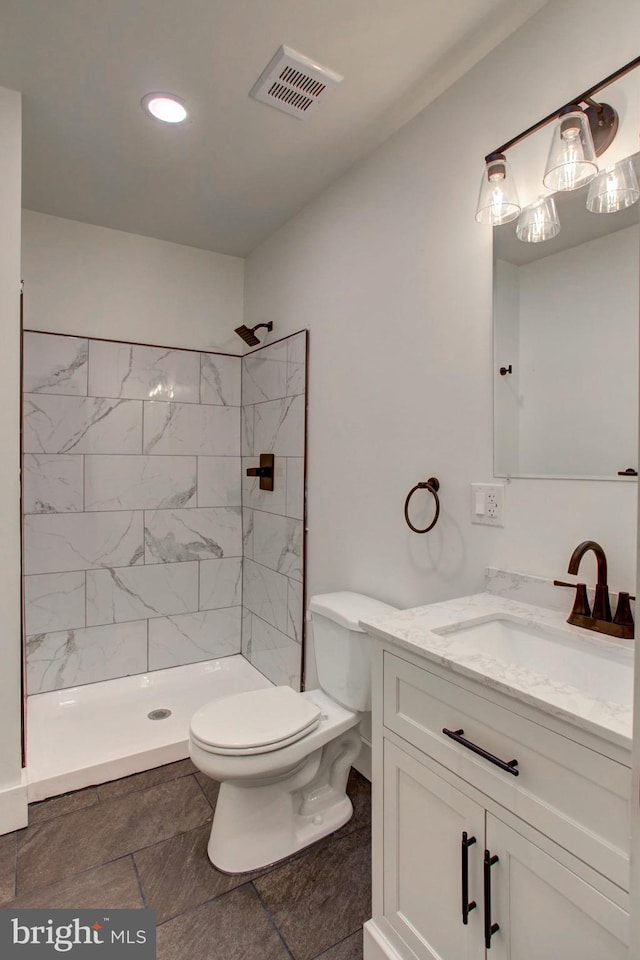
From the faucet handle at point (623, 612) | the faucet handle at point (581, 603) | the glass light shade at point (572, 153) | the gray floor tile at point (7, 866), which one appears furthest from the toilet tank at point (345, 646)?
the glass light shade at point (572, 153)

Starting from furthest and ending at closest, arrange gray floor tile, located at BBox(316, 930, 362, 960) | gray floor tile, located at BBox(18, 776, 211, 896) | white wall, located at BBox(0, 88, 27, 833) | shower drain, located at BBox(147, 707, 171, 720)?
1. shower drain, located at BBox(147, 707, 171, 720)
2. white wall, located at BBox(0, 88, 27, 833)
3. gray floor tile, located at BBox(18, 776, 211, 896)
4. gray floor tile, located at BBox(316, 930, 362, 960)

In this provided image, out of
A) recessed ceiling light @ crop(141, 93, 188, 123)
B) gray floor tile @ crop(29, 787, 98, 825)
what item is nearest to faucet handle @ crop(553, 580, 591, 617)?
gray floor tile @ crop(29, 787, 98, 825)

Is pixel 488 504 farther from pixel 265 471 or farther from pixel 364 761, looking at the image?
pixel 265 471

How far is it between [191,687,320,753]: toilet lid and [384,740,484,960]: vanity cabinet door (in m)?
0.49

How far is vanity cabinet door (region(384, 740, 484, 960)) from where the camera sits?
103 centimetres

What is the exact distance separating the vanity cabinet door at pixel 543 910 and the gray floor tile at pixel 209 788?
133 cm

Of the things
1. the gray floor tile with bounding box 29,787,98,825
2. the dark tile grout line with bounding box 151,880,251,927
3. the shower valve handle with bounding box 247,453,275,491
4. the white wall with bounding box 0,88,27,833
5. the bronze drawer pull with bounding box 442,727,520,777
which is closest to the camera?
the bronze drawer pull with bounding box 442,727,520,777

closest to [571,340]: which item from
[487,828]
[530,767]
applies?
[530,767]

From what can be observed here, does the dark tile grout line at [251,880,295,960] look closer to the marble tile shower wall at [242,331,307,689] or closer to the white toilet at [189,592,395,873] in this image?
the white toilet at [189,592,395,873]

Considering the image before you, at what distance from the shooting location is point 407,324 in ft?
6.38

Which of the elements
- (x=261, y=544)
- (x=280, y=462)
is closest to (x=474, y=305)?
(x=280, y=462)

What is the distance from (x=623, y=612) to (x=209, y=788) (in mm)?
1747

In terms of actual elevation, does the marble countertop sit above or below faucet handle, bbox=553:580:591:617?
below

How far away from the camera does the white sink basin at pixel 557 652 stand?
3.70 feet
